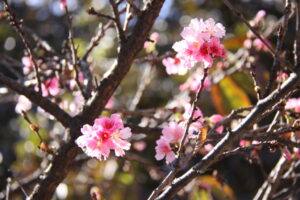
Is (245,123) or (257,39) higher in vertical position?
(257,39)

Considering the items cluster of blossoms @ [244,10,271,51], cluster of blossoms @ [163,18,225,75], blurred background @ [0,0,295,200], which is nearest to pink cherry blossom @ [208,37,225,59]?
cluster of blossoms @ [163,18,225,75]

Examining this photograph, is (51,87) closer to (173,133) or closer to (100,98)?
(100,98)

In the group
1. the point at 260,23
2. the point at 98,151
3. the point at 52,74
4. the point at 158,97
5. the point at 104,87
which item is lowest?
the point at 98,151

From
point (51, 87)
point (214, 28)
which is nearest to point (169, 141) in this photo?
point (214, 28)

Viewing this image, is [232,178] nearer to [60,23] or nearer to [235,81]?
[235,81]

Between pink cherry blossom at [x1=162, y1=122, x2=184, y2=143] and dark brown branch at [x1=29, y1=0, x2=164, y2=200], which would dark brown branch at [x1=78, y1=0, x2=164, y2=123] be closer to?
dark brown branch at [x1=29, y1=0, x2=164, y2=200]

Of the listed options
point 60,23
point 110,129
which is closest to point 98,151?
point 110,129
